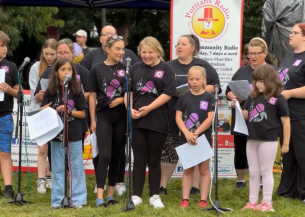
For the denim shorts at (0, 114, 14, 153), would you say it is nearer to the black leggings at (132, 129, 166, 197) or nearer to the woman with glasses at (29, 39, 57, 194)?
the woman with glasses at (29, 39, 57, 194)

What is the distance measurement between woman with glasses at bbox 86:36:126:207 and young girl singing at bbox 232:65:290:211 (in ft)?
4.67

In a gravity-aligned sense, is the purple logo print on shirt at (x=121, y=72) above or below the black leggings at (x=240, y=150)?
above

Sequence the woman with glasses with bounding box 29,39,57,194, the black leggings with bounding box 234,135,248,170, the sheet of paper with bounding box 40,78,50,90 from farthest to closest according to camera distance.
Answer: the black leggings with bounding box 234,135,248,170
the woman with glasses with bounding box 29,39,57,194
the sheet of paper with bounding box 40,78,50,90

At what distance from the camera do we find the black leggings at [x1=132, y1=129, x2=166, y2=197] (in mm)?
6055

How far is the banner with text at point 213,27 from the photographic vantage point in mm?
7676

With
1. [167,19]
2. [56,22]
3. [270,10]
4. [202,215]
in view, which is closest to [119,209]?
[202,215]

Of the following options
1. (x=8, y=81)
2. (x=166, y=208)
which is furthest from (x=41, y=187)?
(x=166, y=208)

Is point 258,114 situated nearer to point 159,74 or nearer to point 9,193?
point 159,74

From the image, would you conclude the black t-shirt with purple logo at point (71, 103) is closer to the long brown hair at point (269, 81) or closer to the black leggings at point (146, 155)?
the black leggings at point (146, 155)

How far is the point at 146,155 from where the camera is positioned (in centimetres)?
611

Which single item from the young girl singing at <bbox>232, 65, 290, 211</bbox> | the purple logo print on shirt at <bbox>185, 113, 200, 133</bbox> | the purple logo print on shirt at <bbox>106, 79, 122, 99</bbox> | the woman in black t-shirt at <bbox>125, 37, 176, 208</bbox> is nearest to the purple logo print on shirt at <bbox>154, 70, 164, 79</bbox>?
the woman in black t-shirt at <bbox>125, 37, 176, 208</bbox>

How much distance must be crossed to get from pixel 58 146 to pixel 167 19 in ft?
49.8

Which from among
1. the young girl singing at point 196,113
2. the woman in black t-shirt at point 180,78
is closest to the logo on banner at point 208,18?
the woman in black t-shirt at point 180,78

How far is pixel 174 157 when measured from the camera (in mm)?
7027
